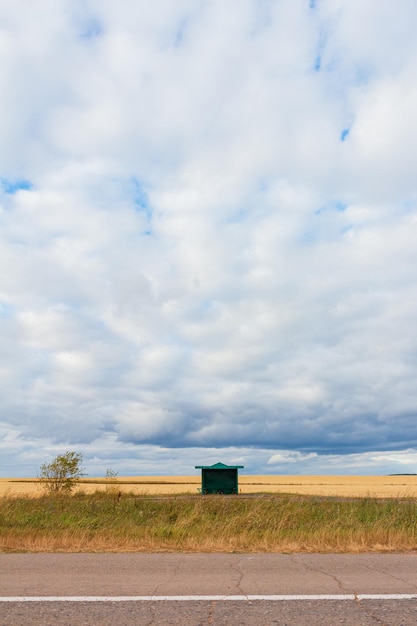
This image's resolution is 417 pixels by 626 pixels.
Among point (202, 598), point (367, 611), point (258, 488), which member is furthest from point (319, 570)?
point (258, 488)

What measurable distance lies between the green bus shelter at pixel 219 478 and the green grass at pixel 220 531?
49.7 ft

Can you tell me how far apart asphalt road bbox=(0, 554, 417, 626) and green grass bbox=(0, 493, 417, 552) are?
939mm

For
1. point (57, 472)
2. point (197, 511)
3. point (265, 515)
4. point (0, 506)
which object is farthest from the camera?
point (57, 472)

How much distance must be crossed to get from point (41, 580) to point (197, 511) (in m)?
9.33

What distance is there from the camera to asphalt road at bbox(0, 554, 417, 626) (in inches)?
244

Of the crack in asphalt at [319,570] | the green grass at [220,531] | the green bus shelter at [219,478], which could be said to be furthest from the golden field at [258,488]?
the crack in asphalt at [319,570]

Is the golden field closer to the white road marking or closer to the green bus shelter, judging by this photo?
the green bus shelter

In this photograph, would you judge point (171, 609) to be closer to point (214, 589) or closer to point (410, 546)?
A: point (214, 589)

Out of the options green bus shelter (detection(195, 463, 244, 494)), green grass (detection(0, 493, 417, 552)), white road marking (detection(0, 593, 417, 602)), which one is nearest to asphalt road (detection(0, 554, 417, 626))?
white road marking (detection(0, 593, 417, 602))

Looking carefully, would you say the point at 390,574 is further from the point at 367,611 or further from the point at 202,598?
the point at 202,598

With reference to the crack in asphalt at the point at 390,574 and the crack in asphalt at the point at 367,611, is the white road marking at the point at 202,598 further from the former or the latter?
the crack in asphalt at the point at 390,574

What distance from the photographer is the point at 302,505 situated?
1859 cm

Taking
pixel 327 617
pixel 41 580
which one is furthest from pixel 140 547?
pixel 327 617

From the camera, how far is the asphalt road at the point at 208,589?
6.20 m
